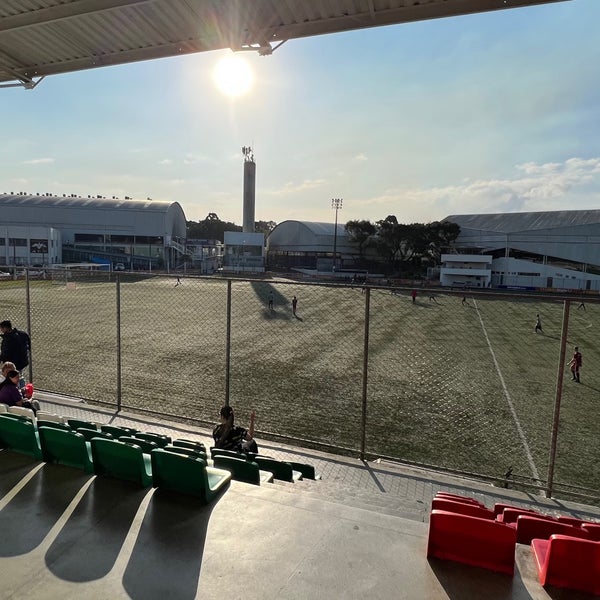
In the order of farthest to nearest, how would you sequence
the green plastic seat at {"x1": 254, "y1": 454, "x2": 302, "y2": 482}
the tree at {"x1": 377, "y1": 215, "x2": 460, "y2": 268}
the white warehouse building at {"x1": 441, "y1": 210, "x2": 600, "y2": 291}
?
1. the tree at {"x1": 377, "y1": 215, "x2": 460, "y2": 268}
2. the white warehouse building at {"x1": 441, "y1": 210, "x2": 600, "y2": 291}
3. the green plastic seat at {"x1": 254, "y1": 454, "x2": 302, "y2": 482}

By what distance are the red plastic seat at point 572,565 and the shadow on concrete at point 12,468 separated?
3943mm

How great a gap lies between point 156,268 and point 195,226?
67.0 meters

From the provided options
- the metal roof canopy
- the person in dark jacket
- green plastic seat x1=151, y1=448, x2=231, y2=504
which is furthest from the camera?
the person in dark jacket

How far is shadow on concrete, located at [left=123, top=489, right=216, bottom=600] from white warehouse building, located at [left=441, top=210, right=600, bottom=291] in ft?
240

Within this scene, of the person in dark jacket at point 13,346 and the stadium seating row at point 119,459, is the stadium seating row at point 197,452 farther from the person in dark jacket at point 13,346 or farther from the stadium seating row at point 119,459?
the person in dark jacket at point 13,346

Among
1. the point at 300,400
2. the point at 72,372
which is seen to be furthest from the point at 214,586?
the point at 72,372

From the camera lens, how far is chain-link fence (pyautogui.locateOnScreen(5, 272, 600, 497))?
7828 mm

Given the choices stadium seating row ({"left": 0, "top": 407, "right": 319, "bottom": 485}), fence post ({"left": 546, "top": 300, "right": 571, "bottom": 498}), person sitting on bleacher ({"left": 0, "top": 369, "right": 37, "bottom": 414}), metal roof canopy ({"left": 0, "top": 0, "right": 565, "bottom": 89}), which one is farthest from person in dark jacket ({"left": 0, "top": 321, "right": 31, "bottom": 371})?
fence post ({"left": 546, "top": 300, "right": 571, "bottom": 498})

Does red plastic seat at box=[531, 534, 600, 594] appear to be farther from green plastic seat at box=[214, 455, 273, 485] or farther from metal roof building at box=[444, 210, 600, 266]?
metal roof building at box=[444, 210, 600, 266]

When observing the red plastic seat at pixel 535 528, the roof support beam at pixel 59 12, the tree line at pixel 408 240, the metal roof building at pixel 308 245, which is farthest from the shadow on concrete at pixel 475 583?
the metal roof building at pixel 308 245

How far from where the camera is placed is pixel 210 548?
2.88 meters

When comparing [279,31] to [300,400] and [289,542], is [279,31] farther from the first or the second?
[300,400]

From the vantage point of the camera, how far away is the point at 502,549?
2.67 m

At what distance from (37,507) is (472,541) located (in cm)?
314
